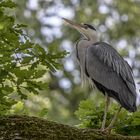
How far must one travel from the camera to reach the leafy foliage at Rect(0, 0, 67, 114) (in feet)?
13.7

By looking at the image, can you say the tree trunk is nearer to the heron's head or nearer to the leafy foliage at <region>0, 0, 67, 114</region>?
the leafy foliage at <region>0, 0, 67, 114</region>

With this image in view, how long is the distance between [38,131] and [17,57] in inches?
30.1

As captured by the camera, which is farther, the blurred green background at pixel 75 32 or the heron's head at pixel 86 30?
the blurred green background at pixel 75 32

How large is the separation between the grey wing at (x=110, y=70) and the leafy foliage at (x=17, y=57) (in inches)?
42.3

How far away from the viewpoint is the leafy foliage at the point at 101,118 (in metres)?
4.59

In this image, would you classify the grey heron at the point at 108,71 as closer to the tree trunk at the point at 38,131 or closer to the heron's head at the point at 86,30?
the heron's head at the point at 86,30

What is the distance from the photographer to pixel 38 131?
155 inches

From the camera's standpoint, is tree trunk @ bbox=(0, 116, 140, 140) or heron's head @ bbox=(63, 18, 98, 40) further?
heron's head @ bbox=(63, 18, 98, 40)

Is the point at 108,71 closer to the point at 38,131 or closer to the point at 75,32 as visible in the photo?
the point at 38,131

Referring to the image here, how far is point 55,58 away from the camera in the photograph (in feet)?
14.4

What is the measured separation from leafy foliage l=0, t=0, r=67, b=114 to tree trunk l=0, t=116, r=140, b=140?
33 cm

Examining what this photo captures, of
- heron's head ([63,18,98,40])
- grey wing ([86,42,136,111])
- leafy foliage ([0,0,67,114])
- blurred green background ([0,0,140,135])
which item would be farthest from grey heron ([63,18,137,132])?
blurred green background ([0,0,140,135])

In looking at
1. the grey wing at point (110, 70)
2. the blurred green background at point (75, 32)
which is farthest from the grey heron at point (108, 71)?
the blurred green background at point (75, 32)

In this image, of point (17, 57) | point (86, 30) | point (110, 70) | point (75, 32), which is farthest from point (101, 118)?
point (75, 32)
